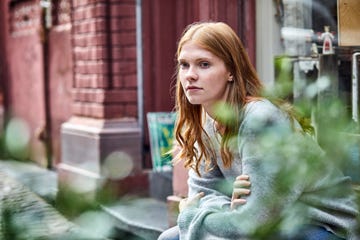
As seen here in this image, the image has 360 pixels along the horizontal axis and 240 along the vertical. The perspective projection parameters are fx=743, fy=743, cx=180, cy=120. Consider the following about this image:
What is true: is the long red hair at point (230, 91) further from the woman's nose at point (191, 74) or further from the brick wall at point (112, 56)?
the brick wall at point (112, 56)

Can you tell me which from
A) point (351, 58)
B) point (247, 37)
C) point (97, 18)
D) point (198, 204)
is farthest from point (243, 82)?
point (97, 18)

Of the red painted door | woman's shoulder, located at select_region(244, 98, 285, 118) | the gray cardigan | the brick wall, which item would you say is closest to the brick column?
the brick wall

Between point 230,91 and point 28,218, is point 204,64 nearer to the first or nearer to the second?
point 230,91

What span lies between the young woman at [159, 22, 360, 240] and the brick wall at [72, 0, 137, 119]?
417 cm

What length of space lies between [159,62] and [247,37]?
1496 millimetres

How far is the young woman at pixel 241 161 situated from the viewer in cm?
74

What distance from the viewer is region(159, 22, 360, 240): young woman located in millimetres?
742

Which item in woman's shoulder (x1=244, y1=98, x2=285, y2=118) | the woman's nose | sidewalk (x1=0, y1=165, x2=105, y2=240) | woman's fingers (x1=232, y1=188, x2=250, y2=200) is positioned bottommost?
woman's fingers (x1=232, y1=188, x2=250, y2=200)

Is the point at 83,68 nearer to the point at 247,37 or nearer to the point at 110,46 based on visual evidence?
the point at 110,46

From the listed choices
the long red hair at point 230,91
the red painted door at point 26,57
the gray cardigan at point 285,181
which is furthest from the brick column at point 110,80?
the gray cardigan at point 285,181

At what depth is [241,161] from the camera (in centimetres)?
168

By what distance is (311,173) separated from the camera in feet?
2.41

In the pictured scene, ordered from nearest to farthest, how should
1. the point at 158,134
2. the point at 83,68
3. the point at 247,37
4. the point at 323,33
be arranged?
1. the point at 323,33
2. the point at 247,37
3. the point at 158,134
4. the point at 83,68

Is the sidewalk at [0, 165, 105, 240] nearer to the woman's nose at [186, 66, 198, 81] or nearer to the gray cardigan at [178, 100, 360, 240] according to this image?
the gray cardigan at [178, 100, 360, 240]
